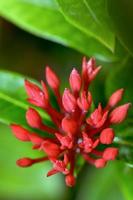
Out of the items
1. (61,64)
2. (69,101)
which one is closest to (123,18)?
(69,101)

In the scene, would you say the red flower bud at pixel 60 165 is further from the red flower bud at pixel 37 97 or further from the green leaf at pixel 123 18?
the green leaf at pixel 123 18

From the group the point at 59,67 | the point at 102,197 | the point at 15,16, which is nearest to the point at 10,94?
the point at 15,16

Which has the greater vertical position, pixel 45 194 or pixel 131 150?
pixel 131 150

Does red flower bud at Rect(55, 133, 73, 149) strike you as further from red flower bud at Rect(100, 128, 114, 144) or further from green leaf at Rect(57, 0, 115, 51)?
green leaf at Rect(57, 0, 115, 51)

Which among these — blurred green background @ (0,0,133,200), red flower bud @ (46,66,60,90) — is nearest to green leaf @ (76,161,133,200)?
blurred green background @ (0,0,133,200)

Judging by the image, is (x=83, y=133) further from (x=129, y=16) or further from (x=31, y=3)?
(x=31, y=3)

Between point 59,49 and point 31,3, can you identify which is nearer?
point 31,3
